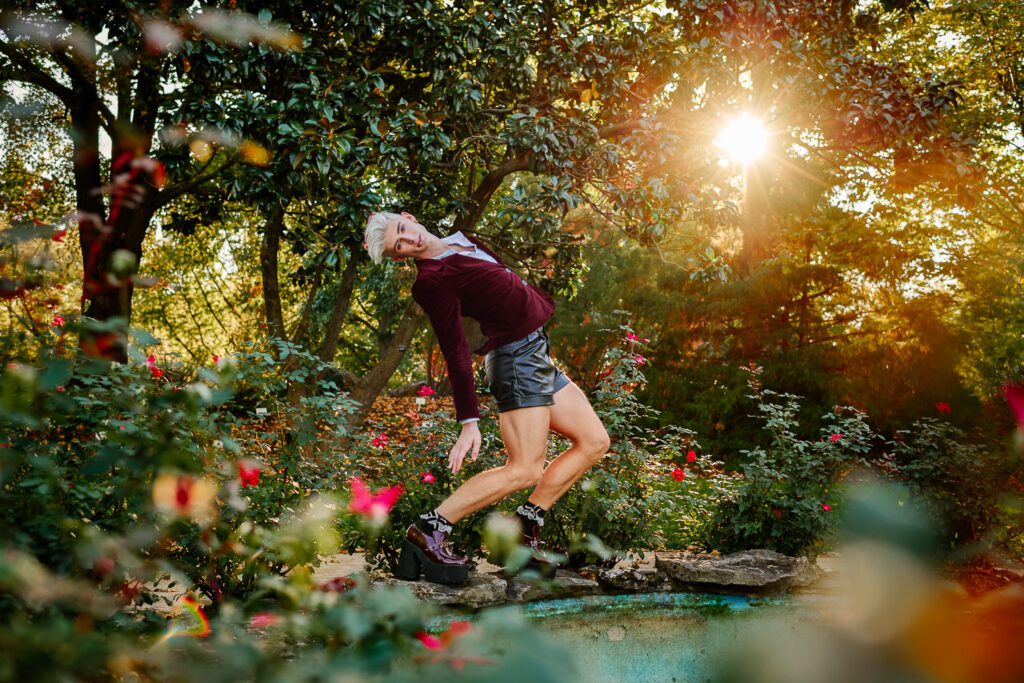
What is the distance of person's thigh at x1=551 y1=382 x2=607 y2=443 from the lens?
344cm

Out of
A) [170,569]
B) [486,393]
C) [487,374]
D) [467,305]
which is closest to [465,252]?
[467,305]

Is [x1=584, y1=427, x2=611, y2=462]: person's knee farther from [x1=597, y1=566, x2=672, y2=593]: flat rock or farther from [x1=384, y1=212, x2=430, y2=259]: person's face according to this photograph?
[x1=384, y1=212, x2=430, y2=259]: person's face

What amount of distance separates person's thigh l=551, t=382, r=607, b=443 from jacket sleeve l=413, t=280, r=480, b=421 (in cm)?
38

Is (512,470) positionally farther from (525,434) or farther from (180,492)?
(180,492)

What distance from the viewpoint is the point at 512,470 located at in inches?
130

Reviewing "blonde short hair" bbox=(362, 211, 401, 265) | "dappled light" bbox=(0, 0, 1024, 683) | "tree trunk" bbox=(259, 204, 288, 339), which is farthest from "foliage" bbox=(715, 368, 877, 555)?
"tree trunk" bbox=(259, 204, 288, 339)

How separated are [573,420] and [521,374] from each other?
32cm

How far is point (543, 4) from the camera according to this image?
296 inches

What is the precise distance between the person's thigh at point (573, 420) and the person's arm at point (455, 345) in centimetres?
38

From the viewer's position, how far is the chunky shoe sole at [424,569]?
326cm

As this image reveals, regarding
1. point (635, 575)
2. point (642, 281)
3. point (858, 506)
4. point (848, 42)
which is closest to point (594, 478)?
point (635, 575)

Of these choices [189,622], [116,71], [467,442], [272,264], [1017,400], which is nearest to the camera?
[1017,400]

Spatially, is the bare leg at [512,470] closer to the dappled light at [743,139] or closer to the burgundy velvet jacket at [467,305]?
the burgundy velvet jacket at [467,305]

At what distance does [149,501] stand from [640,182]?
5.79 meters
